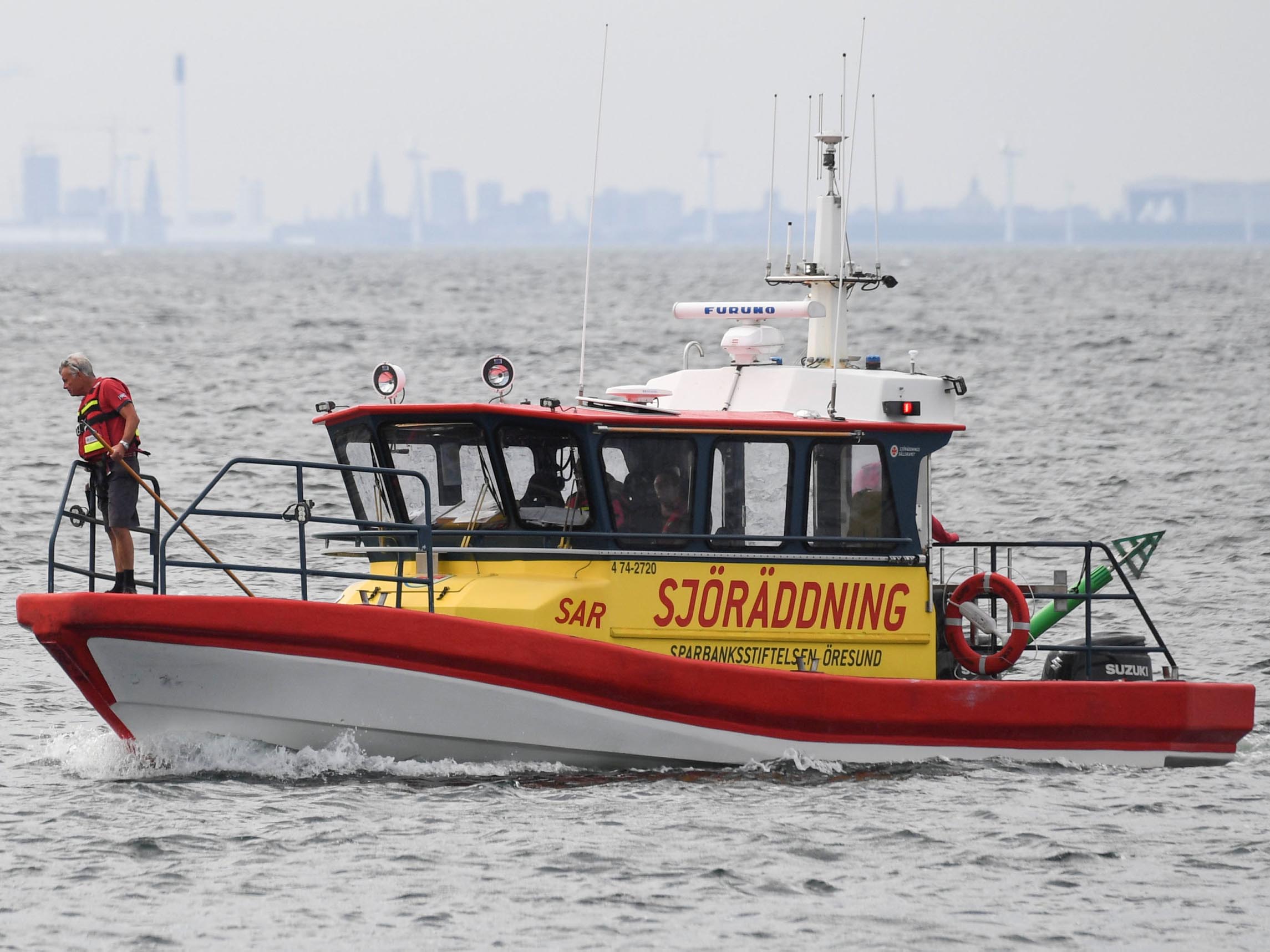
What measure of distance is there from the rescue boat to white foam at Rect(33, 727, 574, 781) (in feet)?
0.27

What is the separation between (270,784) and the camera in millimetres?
10727

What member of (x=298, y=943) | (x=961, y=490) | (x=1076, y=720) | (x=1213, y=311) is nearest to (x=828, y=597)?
(x=1076, y=720)

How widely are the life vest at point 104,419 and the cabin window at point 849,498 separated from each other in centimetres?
407

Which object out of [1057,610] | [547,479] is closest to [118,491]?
[547,479]

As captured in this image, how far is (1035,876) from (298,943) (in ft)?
12.5

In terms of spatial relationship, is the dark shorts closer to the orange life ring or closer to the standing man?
the standing man

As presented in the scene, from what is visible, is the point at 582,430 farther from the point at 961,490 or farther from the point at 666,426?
the point at 961,490

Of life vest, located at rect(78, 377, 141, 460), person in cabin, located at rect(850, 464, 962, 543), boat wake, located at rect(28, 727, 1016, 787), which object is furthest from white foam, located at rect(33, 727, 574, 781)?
person in cabin, located at rect(850, 464, 962, 543)

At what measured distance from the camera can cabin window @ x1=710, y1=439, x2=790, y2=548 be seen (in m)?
11.1

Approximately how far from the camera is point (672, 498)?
1112 cm

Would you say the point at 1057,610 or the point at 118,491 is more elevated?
the point at 118,491

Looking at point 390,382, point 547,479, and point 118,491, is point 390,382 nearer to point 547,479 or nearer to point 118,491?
point 547,479

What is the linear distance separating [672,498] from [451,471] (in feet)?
4.43

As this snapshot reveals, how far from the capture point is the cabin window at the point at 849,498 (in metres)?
11.3
